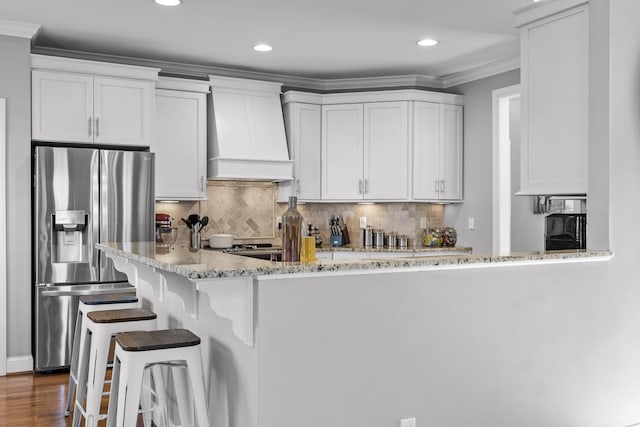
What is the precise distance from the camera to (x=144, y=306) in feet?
12.1

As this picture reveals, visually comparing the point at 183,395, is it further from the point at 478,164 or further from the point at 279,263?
the point at 478,164

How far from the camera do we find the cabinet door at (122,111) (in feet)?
15.4

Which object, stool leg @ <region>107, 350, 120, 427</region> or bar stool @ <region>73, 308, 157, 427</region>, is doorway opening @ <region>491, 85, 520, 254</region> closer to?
bar stool @ <region>73, 308, 157, 427</region>

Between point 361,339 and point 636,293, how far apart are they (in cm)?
172

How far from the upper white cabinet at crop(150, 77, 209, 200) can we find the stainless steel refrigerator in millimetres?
544

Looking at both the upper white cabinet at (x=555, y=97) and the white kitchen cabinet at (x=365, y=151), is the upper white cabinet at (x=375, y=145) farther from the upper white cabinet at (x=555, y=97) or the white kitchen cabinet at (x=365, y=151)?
the upper white cabinet at (x=555, y=97)

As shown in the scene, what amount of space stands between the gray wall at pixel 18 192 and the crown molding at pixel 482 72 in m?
3.70

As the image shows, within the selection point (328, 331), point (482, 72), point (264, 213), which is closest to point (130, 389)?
point (328, 331)

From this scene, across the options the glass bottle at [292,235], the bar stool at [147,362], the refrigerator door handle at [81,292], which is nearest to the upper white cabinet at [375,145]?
the refrigerator door handle at [81,292]

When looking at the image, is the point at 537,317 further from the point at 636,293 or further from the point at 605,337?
the point at 636,293

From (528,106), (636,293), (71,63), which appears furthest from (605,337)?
(71,63)

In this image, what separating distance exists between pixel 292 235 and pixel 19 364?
10.0 ft

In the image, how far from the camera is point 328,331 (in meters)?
2.27

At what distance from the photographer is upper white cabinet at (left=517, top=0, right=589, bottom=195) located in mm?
3342
